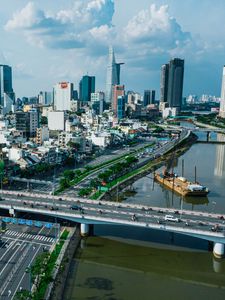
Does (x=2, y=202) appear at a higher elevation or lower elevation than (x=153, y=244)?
higher

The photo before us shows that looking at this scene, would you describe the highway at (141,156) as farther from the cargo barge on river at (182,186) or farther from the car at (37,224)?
the car at (37,224)

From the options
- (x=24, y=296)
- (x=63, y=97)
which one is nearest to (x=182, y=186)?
(x=24, y=296)

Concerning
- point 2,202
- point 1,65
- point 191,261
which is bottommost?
point 191,261

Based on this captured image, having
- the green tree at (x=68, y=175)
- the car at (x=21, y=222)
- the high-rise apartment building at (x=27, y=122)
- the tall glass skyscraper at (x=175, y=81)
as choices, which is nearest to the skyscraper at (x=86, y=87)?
the tall glass skyscraper at (x=175, y=81)

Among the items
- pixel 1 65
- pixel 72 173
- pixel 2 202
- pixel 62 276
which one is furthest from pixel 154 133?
pixel 1 65

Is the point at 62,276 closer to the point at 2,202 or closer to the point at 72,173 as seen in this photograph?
the point at 2,202

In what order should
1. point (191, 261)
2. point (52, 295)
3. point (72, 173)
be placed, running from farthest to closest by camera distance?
point (72, 173) < point (191, 261) < point (52, 295)

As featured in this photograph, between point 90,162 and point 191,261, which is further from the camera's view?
point 90,162

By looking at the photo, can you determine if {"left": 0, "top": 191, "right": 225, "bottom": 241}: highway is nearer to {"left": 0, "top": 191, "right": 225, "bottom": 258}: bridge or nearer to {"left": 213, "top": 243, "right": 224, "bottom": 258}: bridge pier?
{"left": 0, "top": 191, "right": 225, "bottom": 258}: bridge
